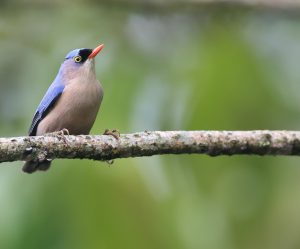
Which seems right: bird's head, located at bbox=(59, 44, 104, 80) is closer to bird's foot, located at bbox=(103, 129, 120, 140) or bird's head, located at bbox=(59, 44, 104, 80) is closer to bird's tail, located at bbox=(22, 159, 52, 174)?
bird's tail, located at bbox=(22, 159, 52, 174)

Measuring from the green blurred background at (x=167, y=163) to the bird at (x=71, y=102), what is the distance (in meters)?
0.16

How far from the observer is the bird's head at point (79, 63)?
5527mm

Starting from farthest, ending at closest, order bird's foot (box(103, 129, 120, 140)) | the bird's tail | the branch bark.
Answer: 1. the bird's tail
2. bird's foot (box(103, 129, 120, 140))
3. the branch bark

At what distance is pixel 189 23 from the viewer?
20.1ft

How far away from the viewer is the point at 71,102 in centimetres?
530

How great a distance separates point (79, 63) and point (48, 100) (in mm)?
511

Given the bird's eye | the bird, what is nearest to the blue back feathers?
the bird

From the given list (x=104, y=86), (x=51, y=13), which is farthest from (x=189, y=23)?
(x=104, y=86)

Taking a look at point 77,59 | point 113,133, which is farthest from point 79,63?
point 113,133

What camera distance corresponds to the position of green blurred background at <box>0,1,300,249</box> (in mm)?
4109

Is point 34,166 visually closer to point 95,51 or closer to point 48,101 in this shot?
point 48,101

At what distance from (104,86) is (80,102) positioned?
0.49m

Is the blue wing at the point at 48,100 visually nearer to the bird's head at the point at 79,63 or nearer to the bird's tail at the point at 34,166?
the bird's head at the point at 79,63

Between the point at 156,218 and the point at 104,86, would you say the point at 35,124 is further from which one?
the point at 156,218
